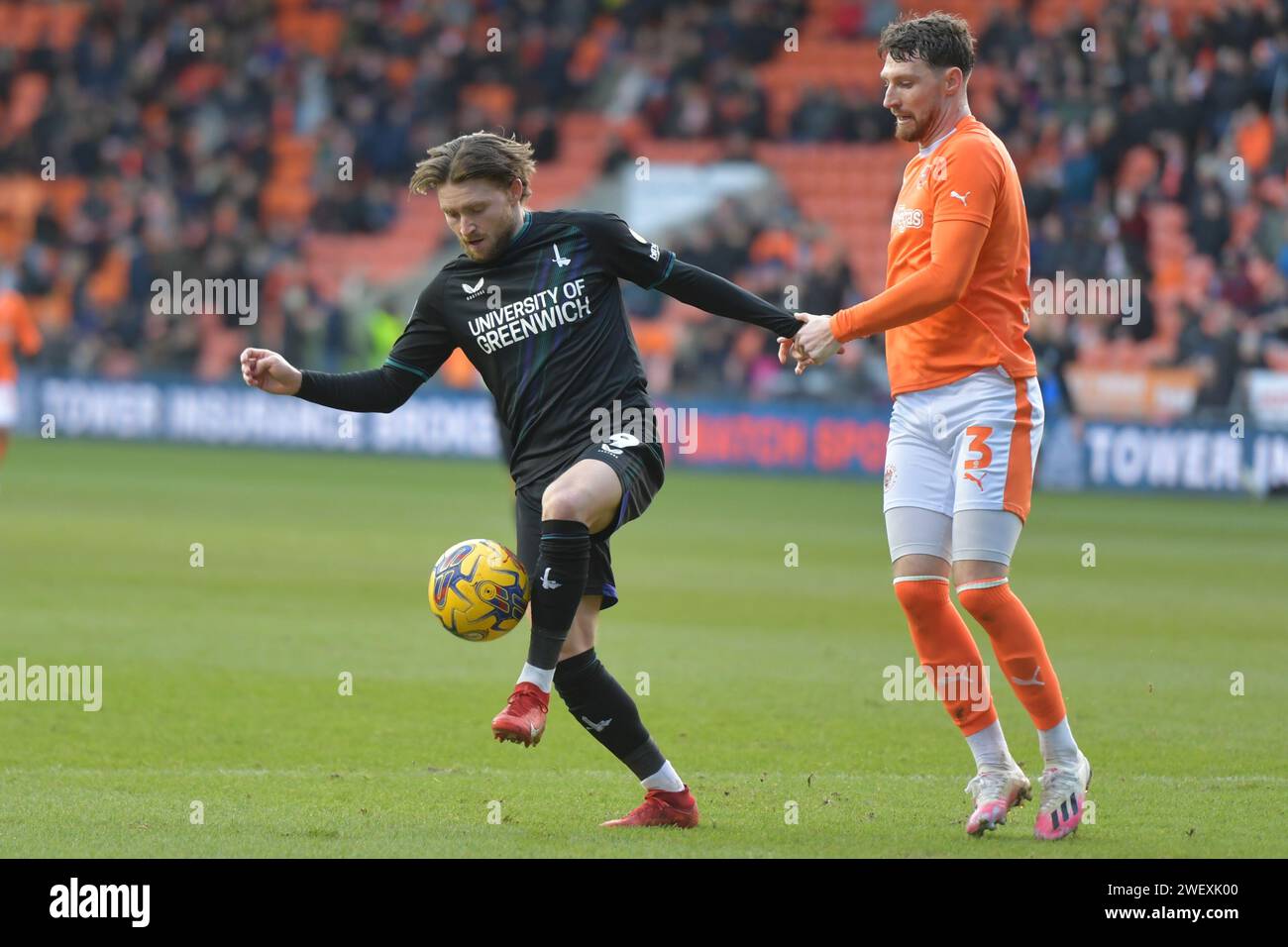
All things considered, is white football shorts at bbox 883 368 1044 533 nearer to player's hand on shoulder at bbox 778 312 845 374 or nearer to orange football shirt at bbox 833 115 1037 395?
orange football shirt at bbox 833 115 1037 395

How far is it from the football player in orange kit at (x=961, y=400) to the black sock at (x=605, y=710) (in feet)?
3.39

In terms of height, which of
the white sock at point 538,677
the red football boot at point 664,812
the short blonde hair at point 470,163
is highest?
the short blonde hair at point 470,163

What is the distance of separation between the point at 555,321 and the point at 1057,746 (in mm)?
2279

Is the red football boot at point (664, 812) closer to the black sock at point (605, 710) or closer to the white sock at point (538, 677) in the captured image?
the black sock at point (605, 710)

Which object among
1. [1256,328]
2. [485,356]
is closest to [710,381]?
[1256,328]

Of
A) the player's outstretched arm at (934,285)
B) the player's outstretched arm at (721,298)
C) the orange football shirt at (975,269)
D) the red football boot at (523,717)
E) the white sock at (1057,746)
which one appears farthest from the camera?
the player's outstretched arm at (721,298)

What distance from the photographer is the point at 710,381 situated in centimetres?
2517

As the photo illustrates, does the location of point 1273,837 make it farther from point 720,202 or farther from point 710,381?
point 720,202

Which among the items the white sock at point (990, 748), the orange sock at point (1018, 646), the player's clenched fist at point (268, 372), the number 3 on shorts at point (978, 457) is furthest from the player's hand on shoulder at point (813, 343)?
the player's clenched fist at point (268, 372)

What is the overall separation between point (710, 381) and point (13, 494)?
957cm

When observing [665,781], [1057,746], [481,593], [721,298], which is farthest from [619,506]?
[1057,746]

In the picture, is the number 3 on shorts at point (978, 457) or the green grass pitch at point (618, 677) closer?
the number 3 on shorts at point (978, 457)

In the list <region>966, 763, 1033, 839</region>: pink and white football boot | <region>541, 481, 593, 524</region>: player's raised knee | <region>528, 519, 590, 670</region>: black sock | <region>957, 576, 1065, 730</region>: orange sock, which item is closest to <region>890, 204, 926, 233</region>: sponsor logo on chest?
<region>957, 576, 1065, 730</region>: orange sock

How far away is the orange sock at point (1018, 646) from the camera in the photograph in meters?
6.12
